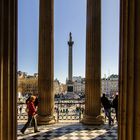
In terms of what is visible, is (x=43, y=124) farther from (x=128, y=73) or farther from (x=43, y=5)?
(x=128, y=73)

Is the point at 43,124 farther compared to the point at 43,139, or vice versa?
the point at 43,124

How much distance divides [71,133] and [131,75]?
32.3 feet

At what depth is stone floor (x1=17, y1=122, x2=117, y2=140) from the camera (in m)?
15.9

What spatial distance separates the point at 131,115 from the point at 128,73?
127 cm

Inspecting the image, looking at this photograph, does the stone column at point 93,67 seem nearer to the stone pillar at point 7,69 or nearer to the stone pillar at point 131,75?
the stone pillar at point 131,75

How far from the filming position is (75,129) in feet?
60.2

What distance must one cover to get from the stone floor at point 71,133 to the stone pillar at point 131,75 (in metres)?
7.86

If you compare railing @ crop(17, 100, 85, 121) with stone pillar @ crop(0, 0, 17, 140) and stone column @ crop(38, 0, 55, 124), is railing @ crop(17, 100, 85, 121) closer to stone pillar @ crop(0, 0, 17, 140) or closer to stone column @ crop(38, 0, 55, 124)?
stone column @ crop(38, 0, 55, 124)

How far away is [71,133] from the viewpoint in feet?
56.2

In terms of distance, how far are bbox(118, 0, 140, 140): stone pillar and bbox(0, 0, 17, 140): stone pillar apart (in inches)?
136

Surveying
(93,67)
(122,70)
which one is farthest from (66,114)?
(122,70)

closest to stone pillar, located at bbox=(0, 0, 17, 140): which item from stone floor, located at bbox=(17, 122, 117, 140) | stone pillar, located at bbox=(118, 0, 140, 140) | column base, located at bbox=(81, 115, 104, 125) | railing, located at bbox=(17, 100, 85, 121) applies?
stone pillar, located at bbox=(118, 0, 140, 140)

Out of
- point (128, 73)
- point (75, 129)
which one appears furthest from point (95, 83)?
point (128, 73)

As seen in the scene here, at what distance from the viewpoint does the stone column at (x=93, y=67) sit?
19891 millimetres
